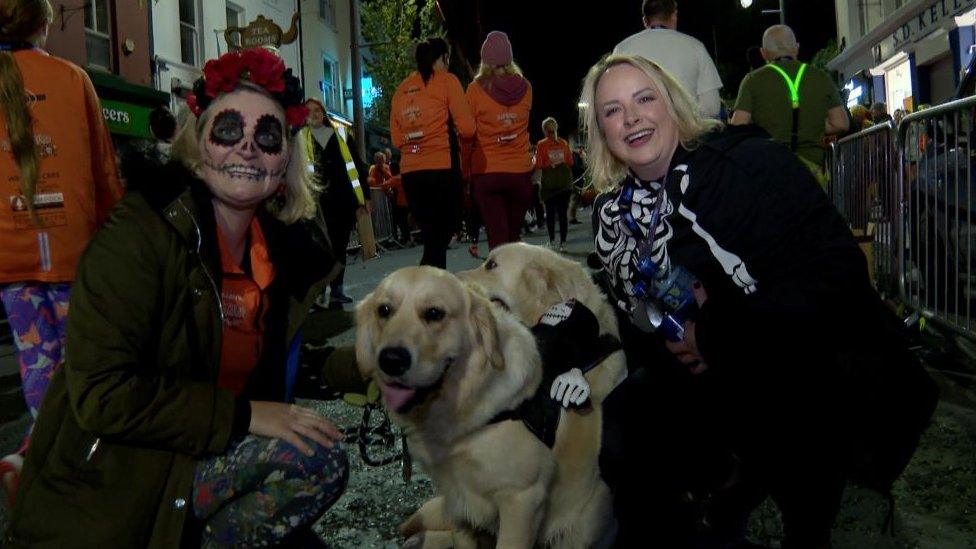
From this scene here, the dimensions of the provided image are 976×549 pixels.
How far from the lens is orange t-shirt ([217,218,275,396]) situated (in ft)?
7.33

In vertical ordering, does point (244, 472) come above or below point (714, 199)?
below

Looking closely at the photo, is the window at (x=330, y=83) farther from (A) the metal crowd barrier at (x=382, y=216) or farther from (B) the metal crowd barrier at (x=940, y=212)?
(B) the metal crowd barrier at (x=940, y=212)

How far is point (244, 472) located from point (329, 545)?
2.71 feet

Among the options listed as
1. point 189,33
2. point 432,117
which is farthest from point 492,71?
point 189,33

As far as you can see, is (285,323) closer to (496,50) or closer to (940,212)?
(940,212)

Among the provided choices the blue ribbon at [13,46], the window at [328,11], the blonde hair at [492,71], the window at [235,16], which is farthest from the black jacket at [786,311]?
the window at [328,11]

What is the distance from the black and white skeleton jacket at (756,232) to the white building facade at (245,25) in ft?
34.8

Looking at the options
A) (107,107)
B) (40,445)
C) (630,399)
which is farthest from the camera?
(107,107)

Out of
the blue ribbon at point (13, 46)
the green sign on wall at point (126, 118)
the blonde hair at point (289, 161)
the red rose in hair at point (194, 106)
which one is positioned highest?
the green sign on wall at point (126, 118)

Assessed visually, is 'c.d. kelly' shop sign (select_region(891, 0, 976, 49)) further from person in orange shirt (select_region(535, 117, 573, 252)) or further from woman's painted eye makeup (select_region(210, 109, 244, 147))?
woman's painted eye makeup (select_region(210, 109, 244, 147))

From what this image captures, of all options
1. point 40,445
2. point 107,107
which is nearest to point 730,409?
point 40,445

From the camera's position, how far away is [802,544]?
229 centimetres

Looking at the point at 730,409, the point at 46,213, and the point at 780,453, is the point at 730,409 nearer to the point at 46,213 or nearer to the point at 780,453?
the point at 780,453

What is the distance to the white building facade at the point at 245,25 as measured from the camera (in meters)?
16.8
